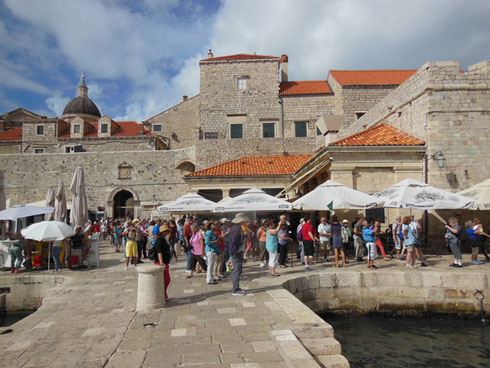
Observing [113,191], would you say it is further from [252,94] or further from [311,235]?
[311,235]

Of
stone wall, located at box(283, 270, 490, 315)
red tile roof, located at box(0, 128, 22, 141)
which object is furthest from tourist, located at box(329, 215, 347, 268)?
red tile roof, located at box(0, 128, 22, 141)

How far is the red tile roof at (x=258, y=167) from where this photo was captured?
66.9 feet

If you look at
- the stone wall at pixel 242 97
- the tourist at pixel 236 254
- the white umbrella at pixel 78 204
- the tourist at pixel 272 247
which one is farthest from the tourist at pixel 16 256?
the stone wall at pixel 242 97

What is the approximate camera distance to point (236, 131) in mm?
29891

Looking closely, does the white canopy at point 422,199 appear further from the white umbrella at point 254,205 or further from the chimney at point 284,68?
the chimney at point 284,68

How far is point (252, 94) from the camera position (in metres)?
30.0

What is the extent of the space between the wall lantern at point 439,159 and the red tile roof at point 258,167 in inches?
358

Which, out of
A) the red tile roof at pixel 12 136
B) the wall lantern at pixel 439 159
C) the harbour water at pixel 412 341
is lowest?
the harbour water at pixel 412 341

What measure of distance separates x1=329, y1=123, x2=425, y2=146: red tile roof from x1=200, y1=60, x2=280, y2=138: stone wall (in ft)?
53.7

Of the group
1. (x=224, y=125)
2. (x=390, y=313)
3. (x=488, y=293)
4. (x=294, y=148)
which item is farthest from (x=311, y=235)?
(x=224, y=125)

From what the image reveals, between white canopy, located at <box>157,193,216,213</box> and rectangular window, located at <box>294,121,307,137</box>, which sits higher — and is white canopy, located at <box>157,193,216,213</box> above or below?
below

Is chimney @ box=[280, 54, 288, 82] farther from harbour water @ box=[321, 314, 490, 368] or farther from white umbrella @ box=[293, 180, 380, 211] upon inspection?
harbour water @ box=[321, 314, 490, 368]

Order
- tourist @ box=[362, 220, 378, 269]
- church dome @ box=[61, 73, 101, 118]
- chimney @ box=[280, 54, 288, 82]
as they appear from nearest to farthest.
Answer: tourist @ box=[362, 220, 378, 269], chimney @ box=[280, 54, 288, 82], church dome @ box=[61, 73, 101, 118]

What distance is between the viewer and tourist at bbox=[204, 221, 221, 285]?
7.82 m
